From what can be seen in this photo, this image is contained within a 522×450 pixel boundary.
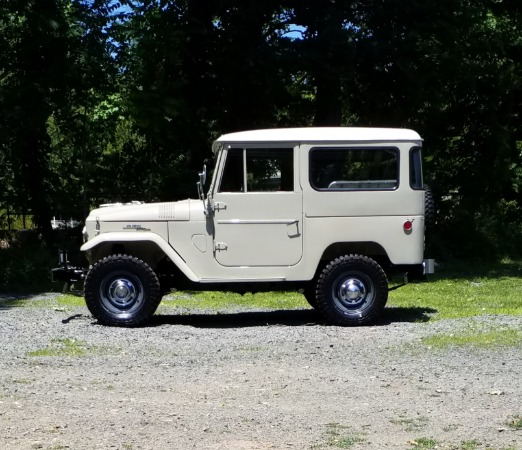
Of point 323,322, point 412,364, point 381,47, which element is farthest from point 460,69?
point 412,364

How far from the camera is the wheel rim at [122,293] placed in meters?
12.7

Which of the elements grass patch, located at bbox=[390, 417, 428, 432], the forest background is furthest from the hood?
the forest background

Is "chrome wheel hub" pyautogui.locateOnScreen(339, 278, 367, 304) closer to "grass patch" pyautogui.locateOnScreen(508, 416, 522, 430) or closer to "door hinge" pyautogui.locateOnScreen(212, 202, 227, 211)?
"door hinge" pyautogui.locateOnScreen(212, 202, 227, 211)

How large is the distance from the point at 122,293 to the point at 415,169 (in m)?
3.83

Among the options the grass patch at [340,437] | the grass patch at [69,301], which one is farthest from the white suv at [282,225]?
the grass patch at [340,437]

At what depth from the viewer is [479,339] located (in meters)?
11.3

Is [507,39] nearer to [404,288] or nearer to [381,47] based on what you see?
[381,47]

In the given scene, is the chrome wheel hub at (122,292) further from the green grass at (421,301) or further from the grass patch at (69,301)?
the grass patch at (69,301)

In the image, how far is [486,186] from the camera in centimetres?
2480

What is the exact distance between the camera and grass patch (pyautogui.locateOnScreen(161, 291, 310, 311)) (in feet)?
50.6

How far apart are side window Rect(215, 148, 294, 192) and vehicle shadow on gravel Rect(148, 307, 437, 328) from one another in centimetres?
173

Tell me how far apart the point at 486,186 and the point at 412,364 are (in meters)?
15.6

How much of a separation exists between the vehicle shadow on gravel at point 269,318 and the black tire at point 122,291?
0.42 m

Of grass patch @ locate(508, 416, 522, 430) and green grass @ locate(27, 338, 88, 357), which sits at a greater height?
green grass @ locate(27, 338, 88, 357)
